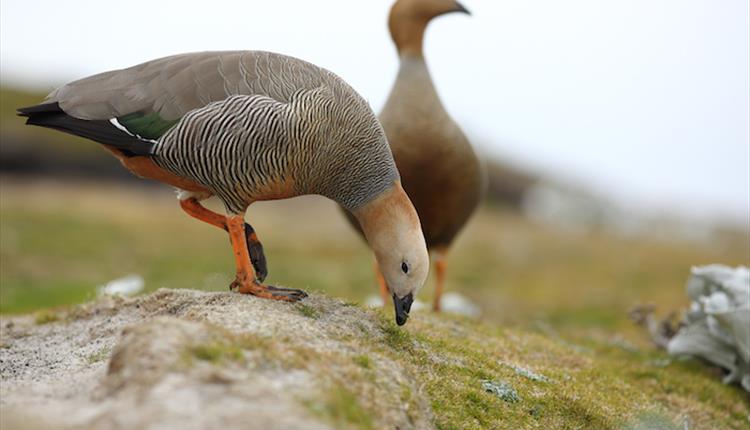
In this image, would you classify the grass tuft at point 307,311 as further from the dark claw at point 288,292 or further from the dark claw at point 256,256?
the dark claw at point 256,256

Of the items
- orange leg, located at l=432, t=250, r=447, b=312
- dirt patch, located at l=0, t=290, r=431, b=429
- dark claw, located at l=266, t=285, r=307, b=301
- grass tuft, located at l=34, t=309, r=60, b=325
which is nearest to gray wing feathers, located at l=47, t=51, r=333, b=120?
dark claw, located at l=266, t=285, r=307, b=301

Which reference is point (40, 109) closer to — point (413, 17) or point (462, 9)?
point (413, 17)

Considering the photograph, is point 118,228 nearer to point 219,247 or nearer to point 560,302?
point 219,247

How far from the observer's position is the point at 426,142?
10.2 metres

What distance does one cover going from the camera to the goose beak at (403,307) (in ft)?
22.9

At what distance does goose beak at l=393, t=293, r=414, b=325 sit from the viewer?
6.98m

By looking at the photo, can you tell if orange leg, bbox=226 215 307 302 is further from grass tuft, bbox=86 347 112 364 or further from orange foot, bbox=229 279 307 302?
grass tuft, bbox=86 347 112 364

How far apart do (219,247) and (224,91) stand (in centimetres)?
1634

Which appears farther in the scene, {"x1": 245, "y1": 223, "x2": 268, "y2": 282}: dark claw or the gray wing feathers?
{"x1": 245, "y1": 223, "x2": 268, "y2": 282}: dark claw

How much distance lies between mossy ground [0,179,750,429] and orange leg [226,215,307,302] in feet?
1.02

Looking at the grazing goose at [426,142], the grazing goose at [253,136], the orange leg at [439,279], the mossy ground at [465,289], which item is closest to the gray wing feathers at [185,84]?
the grazing goose at [253,136]

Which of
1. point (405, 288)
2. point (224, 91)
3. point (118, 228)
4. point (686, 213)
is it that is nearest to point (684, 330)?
point (405, 288)

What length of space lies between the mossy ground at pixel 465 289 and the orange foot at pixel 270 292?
0.81 feet

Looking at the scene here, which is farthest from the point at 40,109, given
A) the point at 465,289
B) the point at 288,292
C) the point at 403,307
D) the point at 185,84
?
the point at 465,289
